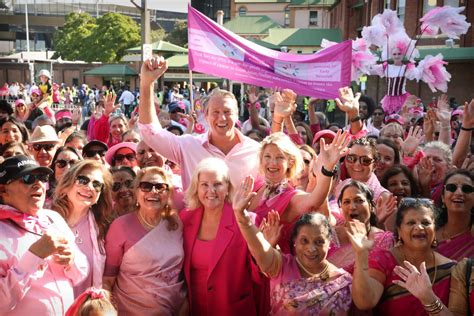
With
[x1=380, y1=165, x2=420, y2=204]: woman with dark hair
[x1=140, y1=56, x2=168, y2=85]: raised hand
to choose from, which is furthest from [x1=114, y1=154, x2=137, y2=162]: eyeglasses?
[x1=380, y1=165, x2=420, y2=204]: woman with dark hair

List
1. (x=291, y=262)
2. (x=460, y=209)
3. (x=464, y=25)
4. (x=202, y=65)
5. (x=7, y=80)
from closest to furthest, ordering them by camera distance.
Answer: (x=291, y=262)
(x=460, y=209)
(x=202, y=65)
(x=464, y=25)
(x=7, y=80)

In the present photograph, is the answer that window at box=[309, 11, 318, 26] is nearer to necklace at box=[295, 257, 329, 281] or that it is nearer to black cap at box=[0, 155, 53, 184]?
necklace at box=[295, 257, 329, 281]

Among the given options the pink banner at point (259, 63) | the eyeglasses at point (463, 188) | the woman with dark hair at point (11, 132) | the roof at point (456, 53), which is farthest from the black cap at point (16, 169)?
the roof at point (456, 53)

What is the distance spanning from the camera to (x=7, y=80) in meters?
61.2

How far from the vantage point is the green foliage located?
192 feet

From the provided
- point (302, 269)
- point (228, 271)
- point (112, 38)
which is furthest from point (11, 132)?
point (112, 38)

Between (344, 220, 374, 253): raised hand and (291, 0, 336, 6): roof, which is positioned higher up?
(291, 0, 336, 6): roof

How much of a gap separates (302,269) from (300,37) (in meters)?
43.5

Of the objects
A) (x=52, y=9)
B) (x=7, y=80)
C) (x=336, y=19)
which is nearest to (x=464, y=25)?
(x=336, y=19)

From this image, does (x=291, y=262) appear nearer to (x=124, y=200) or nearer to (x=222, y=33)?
(x=124, y=200)

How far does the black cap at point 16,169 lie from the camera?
323 centimetres

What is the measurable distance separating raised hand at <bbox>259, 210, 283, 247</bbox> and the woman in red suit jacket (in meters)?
0.16

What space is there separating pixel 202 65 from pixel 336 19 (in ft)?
145

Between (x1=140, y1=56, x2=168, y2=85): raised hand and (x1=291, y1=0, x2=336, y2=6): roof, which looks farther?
(x1=291, y1=0, x2=336, y2=6): roof
